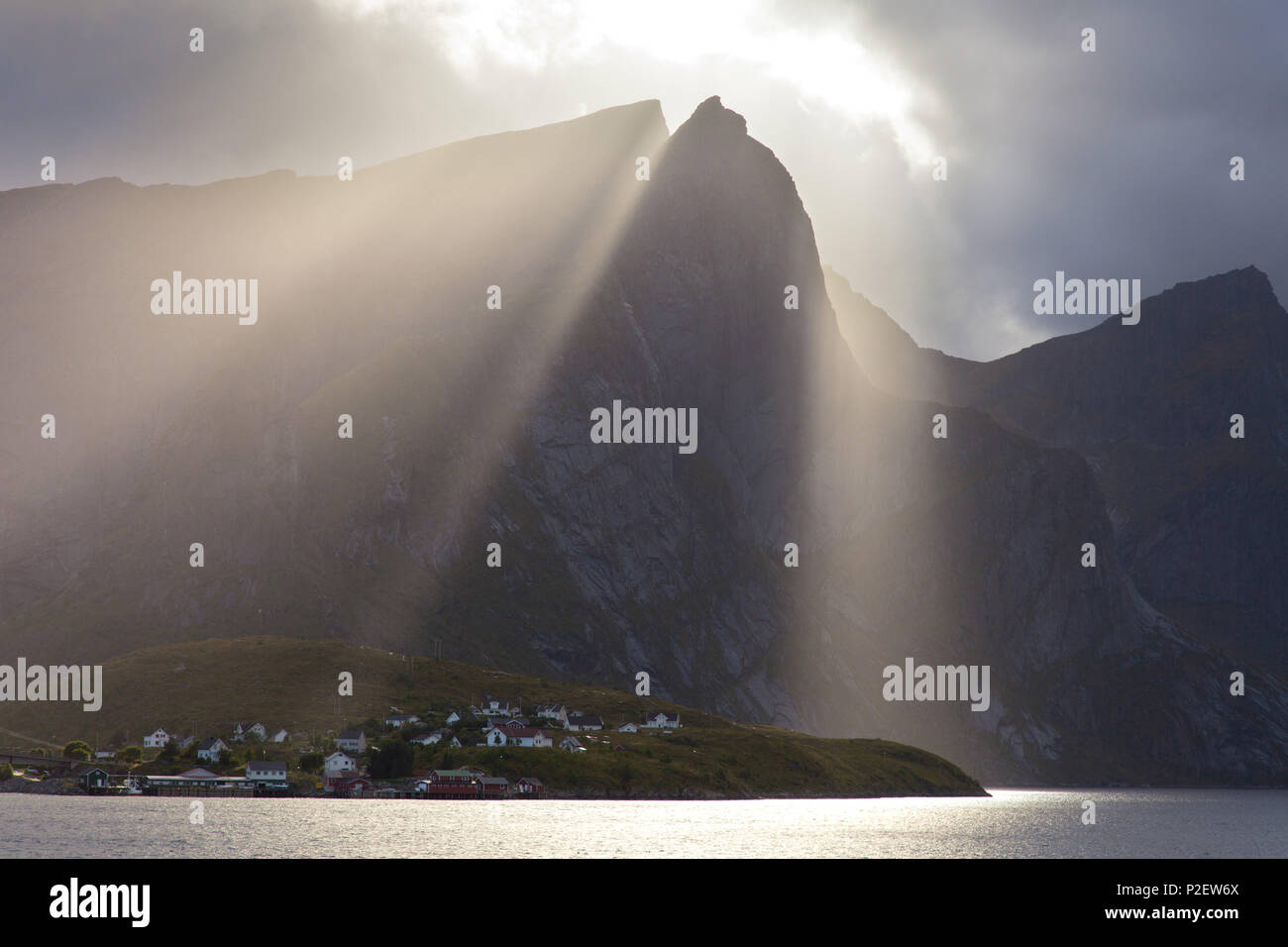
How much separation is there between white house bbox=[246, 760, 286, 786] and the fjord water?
11.4 meters

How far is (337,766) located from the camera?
197500mm

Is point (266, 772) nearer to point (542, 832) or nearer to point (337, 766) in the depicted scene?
point (337, 766)

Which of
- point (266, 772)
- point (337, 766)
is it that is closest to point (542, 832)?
point (337, 766)

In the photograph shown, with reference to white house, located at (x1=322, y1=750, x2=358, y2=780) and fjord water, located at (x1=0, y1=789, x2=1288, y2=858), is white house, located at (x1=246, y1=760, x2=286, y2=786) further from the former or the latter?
fjord water, located at (x1=0, y1=789, x2=1288, y2=858)

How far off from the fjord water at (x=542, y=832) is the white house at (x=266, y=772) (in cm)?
1140

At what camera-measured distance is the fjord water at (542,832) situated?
10644 centimetres

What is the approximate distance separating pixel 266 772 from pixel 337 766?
1073 centimetres

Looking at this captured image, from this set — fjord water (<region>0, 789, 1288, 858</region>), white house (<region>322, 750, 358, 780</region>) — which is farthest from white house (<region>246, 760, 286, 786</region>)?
fjord water (<region>0, 789, 1288, 858</region>)
